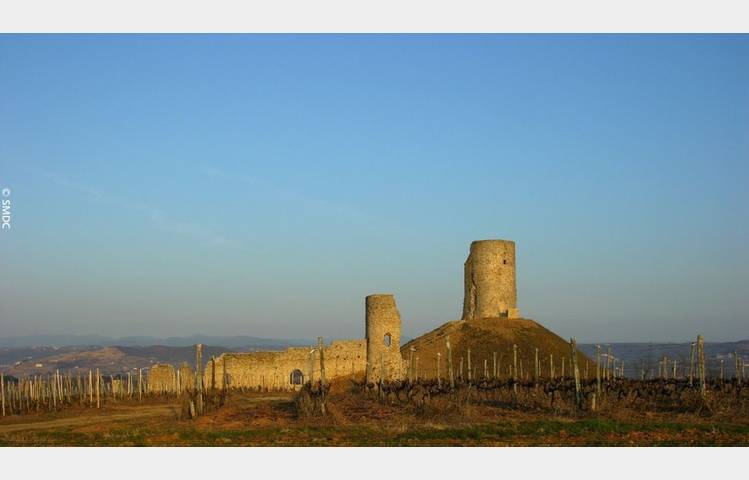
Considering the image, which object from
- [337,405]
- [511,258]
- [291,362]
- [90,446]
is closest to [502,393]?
[337,405]

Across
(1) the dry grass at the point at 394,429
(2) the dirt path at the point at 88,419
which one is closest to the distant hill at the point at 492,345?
(2) the dirt path at the point at 88,419

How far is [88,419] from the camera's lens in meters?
25.1

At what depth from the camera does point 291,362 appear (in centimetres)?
4003

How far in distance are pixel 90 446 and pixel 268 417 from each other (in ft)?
16.7

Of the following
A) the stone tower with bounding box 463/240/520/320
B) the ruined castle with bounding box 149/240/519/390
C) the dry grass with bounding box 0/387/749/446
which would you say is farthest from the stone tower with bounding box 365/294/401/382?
the dry grass with bounding box 0/387/749/446

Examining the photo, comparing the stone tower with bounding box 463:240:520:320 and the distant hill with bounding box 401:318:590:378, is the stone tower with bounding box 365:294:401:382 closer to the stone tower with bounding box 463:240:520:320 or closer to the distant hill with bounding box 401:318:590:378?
the distant hill with bounding box 401:318:590:378

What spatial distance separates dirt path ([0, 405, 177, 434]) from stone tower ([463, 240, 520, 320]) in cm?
2259

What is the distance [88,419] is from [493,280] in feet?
88.4

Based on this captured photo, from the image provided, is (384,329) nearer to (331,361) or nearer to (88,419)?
(331,361)

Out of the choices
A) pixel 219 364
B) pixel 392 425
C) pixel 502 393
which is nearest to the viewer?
pixel 392 425

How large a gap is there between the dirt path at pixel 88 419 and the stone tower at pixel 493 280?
2259cm

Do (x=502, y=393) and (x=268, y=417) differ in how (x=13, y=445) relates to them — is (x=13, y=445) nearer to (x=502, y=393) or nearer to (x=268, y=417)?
(x=268, y=417)

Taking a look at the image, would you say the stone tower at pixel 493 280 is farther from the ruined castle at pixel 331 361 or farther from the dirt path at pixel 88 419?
the dirt path at pixel 88 419

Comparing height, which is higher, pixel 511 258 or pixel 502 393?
pixel 511 258
